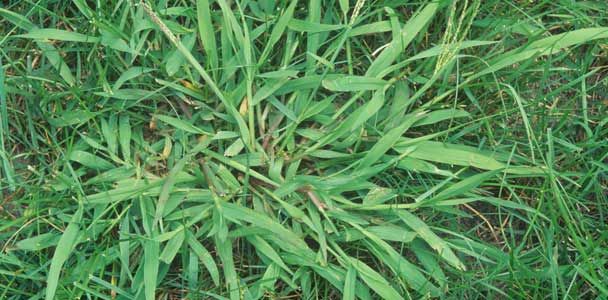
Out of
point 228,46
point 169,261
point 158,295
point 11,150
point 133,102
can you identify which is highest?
point 228,46

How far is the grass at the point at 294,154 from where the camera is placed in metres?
2.10

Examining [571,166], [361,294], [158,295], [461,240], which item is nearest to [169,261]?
[158,295]

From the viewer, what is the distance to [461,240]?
2191mm

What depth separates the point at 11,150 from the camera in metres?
2.21

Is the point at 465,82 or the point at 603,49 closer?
the point at 465,82

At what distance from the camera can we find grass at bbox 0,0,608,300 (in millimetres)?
2100

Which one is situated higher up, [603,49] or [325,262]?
[603,49]

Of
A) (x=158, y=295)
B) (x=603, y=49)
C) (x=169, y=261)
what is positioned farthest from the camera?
(x=603, y=49)

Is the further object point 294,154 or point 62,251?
point 294,154

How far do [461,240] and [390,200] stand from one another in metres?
0.23

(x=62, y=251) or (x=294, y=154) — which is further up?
(x=294, y=154)

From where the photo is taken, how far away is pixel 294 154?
2.18 m

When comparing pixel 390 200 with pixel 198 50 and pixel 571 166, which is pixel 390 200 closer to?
pixel 571 166

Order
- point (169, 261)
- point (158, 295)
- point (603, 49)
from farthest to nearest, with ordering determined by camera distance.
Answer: point (603, 49), point (158, 295), point (169, 261)
